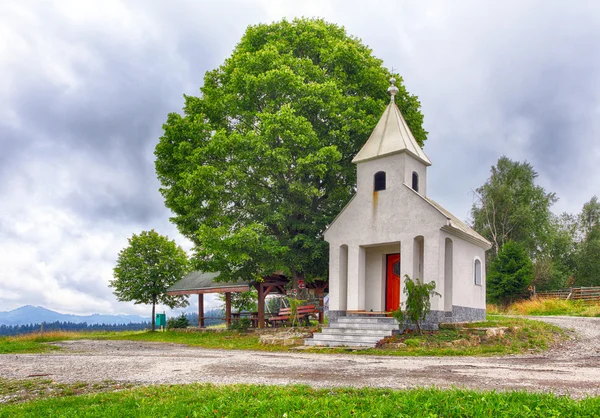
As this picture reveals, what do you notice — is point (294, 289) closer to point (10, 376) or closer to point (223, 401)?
point (10, 376)

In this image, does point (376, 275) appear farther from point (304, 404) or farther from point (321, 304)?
point (304, 404)

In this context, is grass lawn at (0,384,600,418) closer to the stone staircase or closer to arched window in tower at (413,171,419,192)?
the stone staircase

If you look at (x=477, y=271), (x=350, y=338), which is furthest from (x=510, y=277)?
(x=350, y=338)

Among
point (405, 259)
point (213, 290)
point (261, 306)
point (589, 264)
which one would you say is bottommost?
point (261, 306)

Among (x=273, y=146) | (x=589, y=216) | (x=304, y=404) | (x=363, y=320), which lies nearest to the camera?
(x=304, y=404)

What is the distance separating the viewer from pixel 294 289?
2188cm

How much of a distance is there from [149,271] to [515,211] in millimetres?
30427

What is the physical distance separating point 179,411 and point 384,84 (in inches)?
746

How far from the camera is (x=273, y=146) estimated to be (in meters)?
20.1

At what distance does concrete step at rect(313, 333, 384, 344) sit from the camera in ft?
→ 48.9

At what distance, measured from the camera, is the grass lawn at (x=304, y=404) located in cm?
541

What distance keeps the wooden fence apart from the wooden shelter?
19391 millimetres

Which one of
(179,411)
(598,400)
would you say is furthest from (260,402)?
(598,400)

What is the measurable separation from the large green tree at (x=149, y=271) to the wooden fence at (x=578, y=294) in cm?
2618
